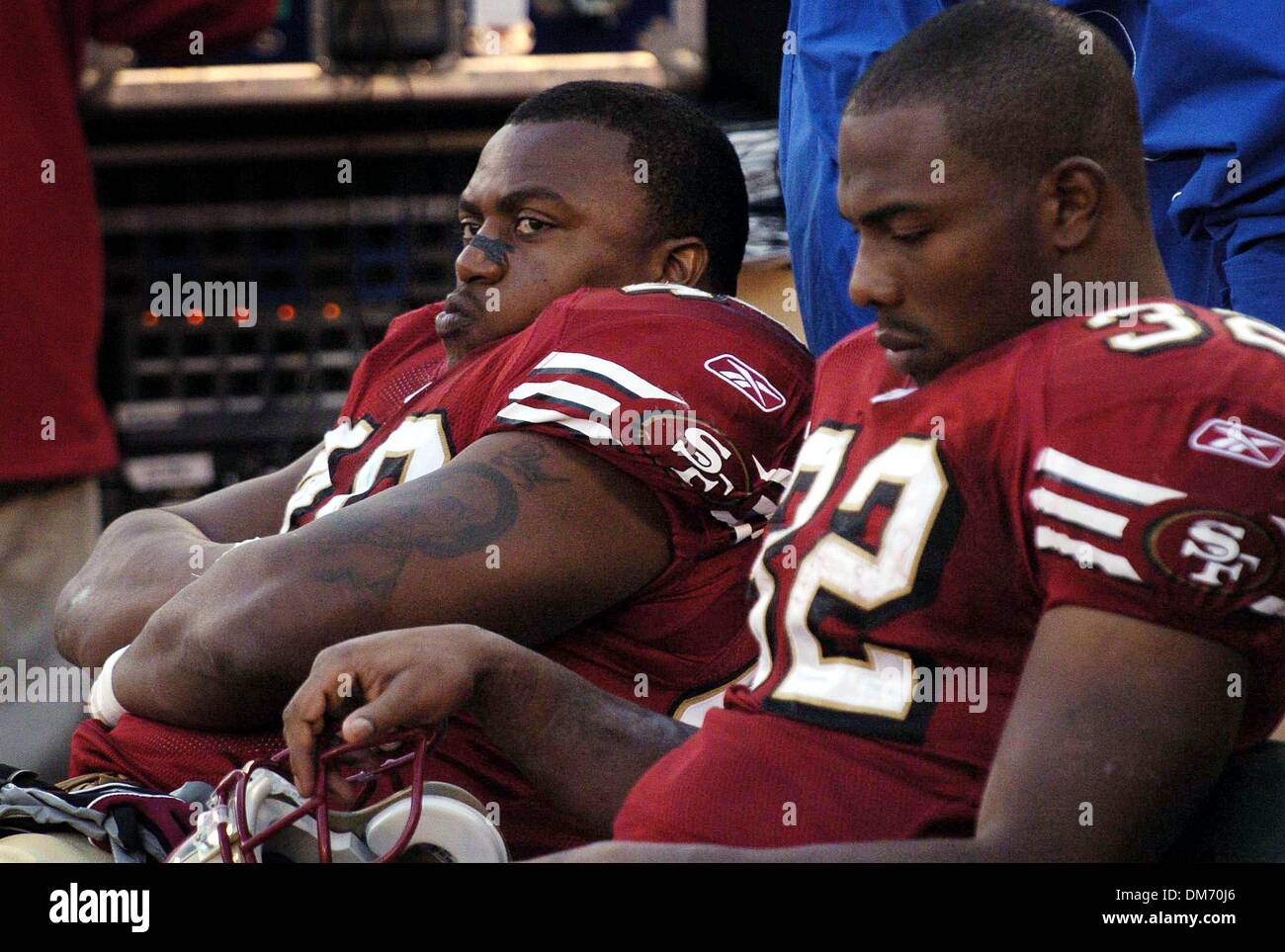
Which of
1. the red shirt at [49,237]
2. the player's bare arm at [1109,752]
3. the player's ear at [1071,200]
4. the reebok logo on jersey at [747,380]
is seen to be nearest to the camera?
the player's bare arm at [1109,752]

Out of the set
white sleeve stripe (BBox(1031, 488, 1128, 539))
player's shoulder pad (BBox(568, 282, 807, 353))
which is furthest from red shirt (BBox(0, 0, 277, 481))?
white sleeve stripe (BBox(1031, 488, 1128, 539))

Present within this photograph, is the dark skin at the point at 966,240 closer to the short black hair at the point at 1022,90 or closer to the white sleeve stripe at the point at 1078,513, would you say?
the short black hair at the point at 1022,90

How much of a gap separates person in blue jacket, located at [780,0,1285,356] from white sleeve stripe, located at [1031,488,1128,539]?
34.5 inches

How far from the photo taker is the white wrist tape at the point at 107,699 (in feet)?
7.28

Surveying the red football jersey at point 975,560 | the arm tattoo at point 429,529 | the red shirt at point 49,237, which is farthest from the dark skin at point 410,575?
the red shirt at point 49,237

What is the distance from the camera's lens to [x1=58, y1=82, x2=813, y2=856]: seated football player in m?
1.98

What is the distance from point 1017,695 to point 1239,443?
0.26 metres

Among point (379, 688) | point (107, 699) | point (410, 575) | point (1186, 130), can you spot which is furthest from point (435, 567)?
point (1186, 130)

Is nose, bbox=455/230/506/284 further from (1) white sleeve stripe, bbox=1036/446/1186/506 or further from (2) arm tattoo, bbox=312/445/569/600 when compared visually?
(1) white sleeve stripe, bbox=1036/446/1186/506

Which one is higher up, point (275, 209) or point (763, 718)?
point (763, 718)

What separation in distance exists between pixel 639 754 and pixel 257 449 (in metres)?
3.84
